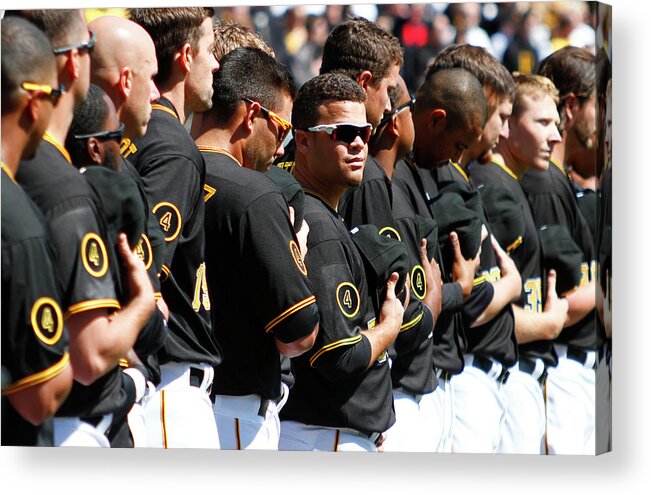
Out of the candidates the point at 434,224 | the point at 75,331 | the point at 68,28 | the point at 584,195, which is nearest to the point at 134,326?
the point at 75,331

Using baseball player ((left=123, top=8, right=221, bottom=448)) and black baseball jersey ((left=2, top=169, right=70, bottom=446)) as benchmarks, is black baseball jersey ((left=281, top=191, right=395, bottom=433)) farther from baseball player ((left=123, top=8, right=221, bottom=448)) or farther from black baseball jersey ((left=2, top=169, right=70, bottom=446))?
black baseball jersey ((left=2, top=169, right=70, bottom=446))

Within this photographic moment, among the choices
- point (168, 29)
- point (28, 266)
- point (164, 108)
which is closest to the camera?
point (28, 266)

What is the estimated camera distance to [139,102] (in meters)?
4.97

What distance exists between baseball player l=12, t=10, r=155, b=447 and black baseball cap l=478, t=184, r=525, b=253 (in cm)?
168

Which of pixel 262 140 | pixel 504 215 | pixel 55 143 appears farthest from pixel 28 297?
pixel 504 215

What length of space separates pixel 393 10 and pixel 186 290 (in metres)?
1.37

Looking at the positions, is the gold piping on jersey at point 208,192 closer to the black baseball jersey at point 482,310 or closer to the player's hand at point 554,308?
the black baseball jersey at point 482,310

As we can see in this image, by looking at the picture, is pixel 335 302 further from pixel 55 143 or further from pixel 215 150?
pixel 55 143

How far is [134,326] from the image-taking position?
4.68 meters

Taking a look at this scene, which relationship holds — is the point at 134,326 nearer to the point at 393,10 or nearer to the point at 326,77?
the point at 326,77

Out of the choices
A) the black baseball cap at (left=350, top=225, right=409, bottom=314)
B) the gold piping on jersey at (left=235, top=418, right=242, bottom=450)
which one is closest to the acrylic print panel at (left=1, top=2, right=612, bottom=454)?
the gold piping on jersey at (left=235, top=418, right=242, bottom=450)

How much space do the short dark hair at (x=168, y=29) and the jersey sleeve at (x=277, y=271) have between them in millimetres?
653

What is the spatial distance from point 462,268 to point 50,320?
186 cm

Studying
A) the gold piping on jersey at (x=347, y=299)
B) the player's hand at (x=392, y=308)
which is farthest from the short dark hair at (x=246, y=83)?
the player's hand at (x=392, y=308)
